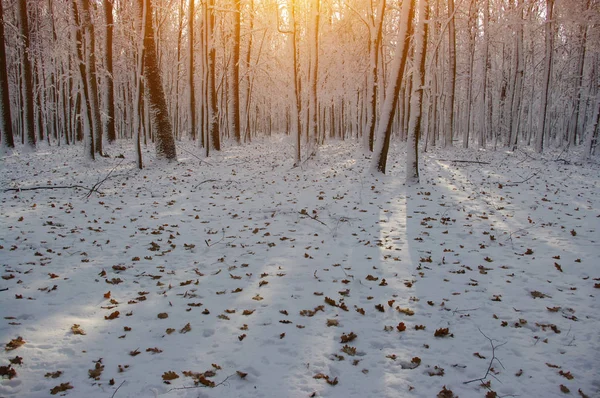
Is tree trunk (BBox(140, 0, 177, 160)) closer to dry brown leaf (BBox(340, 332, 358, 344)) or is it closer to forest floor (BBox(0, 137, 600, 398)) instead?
forest floor (BBox(0, 137, 600, 398))

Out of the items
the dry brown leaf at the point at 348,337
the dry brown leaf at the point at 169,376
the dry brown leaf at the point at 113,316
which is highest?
the dry brown leaf at the point at 113,316

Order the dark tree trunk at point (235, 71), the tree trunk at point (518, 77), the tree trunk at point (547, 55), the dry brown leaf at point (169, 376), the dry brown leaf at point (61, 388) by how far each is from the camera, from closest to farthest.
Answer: the dry brown leaf at point (61, 388) < the dry brown leaf at point (169, 376) < the tree trunk at point (547, 55) < the dark tree trunk at point (235, 71) < the tree trunk at point (518, 77)

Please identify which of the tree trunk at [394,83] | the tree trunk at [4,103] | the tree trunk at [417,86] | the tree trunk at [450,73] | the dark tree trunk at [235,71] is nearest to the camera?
the tree trunk at [417,86]

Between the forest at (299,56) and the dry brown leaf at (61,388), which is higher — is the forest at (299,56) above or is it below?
above

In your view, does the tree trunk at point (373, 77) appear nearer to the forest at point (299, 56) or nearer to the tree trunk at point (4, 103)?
the forest at point (299, 56)

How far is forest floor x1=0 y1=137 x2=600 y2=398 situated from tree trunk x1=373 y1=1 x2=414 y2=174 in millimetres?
2094

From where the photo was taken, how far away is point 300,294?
14.8 ft

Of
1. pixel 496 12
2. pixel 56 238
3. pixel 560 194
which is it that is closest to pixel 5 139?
pixel 56 238

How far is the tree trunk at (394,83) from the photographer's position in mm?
10008

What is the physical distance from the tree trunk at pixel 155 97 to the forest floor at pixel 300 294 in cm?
406

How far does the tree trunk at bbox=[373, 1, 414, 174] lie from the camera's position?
10008 mm

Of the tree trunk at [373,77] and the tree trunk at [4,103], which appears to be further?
the tree trunk at [373,77]

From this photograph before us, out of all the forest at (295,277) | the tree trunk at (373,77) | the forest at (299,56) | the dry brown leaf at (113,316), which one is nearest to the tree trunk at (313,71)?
the forest at (299,56)

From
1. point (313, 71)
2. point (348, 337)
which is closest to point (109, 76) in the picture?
point (313, 71)
